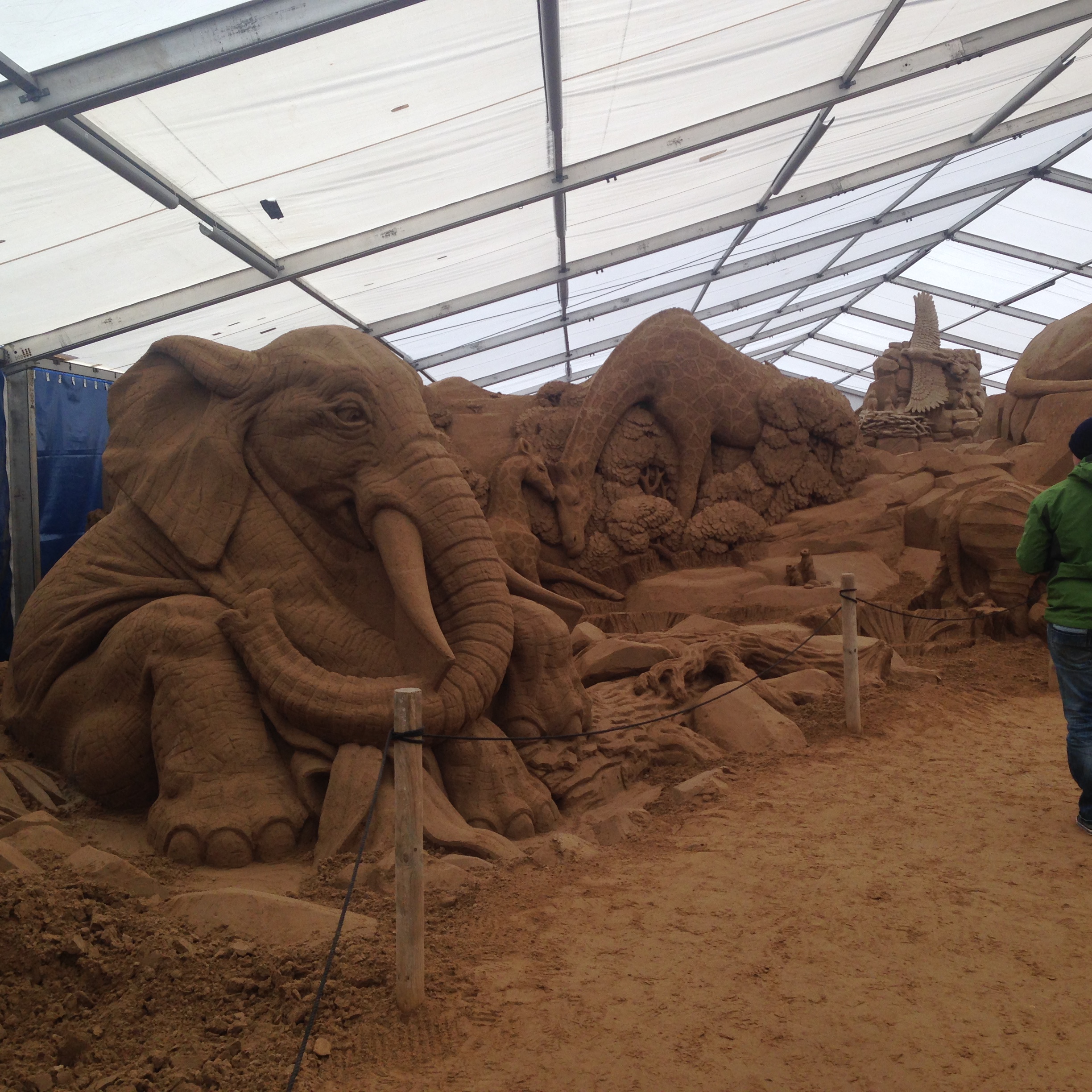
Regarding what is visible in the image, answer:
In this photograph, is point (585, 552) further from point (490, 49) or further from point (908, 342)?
point (908, 342)

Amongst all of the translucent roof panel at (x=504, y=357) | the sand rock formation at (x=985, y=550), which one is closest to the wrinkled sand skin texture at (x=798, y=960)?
the sand rock formation at (x=985, y=550)

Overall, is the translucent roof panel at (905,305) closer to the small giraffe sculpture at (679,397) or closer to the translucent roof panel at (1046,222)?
the translucent roof panel at (1046,222)

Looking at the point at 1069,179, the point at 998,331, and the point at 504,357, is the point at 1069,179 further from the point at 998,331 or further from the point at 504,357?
the point at 504,357

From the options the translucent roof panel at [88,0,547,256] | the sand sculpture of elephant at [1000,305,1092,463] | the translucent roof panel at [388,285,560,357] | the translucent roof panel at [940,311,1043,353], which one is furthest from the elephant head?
the translucent roof panel at [940,311,1043,353]

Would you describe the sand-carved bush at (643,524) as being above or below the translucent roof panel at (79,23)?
below

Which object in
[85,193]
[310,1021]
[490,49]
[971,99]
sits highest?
[971,99]

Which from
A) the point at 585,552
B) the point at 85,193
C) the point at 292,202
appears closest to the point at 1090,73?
the point at 585,552

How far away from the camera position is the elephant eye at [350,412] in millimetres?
4117

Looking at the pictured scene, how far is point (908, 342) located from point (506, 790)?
11.6m

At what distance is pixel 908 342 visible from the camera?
13398mm

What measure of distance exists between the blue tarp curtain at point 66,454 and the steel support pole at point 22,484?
0.25 ft

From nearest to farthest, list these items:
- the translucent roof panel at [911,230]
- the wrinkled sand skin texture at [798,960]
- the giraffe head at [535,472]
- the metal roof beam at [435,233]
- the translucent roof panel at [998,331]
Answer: the wrinkled sand skin texture at [798,960]
the metal roof beam at [435,233]
the giraffe head at [535,472]
the translucent roof panel at [911,230]
the translucent roof panel at [998,331]

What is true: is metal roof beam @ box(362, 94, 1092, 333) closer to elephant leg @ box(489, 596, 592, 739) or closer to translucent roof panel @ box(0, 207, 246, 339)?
translucent roof panel @ box(0, 207, 246, 339)

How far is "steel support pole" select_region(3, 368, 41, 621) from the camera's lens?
6867mm
